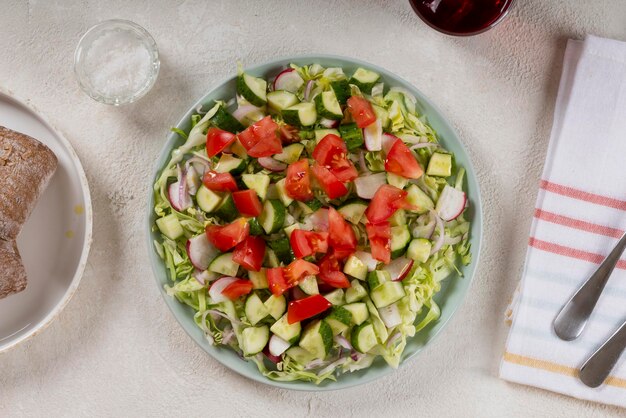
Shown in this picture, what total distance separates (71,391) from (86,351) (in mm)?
199

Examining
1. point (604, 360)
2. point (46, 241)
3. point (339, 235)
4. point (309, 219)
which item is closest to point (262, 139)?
point (309, 219)

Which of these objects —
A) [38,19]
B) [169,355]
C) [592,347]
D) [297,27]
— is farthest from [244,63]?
[592,347]

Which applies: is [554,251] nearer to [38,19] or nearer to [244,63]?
[244,63]

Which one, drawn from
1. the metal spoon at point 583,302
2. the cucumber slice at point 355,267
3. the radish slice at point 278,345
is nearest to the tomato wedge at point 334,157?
the cucumber slice at point 355,267

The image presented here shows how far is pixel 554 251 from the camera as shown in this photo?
126 inches

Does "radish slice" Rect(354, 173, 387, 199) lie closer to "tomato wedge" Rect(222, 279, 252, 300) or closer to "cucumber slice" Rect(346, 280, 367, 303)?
"cucumber slice" Rect(346, 280, 367, 303)

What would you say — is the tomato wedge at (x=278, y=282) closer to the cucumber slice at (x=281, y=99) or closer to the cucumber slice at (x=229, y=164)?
the cucumber slice at (x=229, y=164)

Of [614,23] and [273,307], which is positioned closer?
[273,307]

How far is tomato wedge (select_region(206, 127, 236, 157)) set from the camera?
2867mm

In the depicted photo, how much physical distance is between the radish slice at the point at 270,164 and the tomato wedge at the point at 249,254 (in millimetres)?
294

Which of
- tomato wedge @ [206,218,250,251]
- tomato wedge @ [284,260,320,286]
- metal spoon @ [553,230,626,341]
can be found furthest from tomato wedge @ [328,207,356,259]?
metal spoon @ [553,230,626,341]

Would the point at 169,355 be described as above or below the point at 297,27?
below

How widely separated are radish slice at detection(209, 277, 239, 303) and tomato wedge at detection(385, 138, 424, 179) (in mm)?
791

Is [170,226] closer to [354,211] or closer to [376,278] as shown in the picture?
[354,211]
